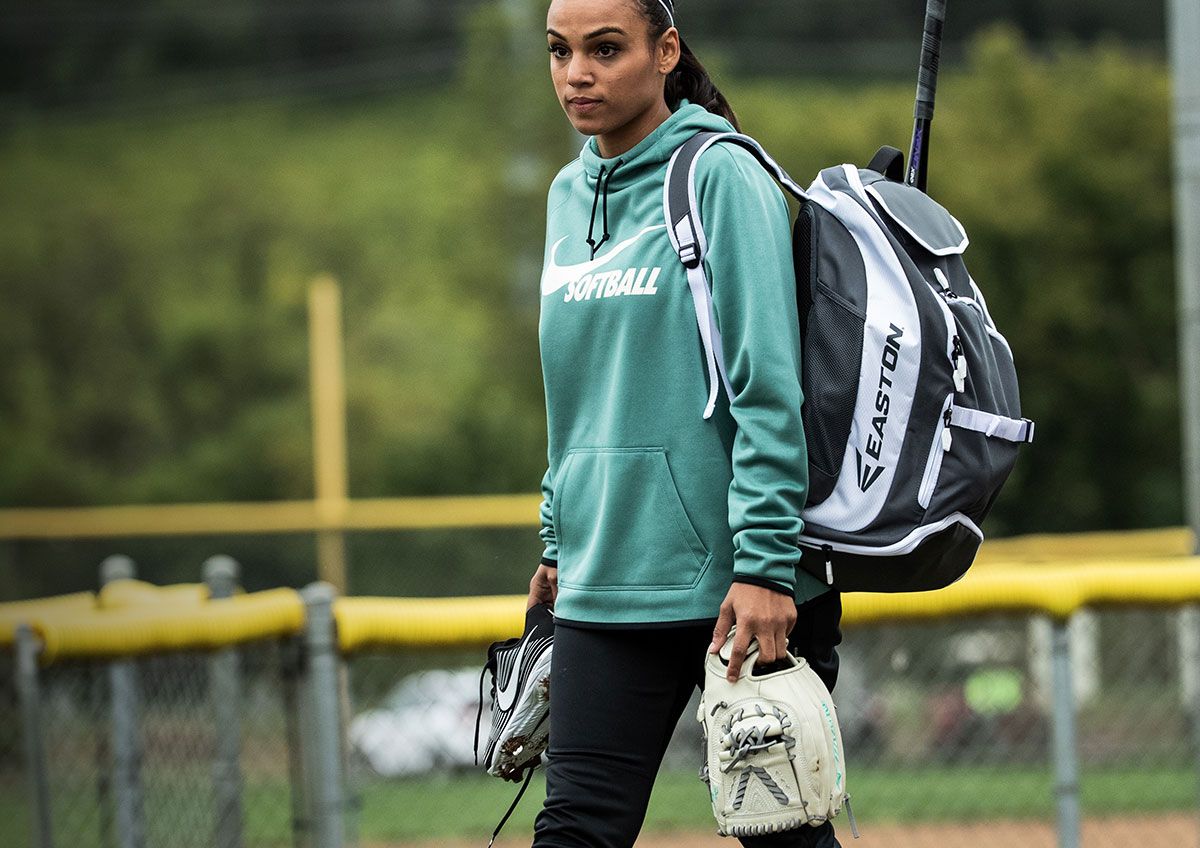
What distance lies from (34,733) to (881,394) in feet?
6.63

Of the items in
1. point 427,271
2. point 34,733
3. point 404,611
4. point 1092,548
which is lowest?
point 1092,548

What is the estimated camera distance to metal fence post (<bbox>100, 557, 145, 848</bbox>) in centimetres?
500

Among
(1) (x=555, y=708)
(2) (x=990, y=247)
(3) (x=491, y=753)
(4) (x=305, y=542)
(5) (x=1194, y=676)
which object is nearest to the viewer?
(1) (x=555, y=708)

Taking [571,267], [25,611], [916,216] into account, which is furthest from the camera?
[25,611]

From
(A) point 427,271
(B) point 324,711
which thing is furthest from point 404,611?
(A) point 427,271

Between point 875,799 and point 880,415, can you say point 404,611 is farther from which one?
point 875,799

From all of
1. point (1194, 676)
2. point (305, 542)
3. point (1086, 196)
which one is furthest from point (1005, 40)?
point (1194, 676)

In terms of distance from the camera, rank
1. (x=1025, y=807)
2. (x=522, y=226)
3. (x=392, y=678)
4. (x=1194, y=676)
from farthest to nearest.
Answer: (x=522, y=226), (x=392, y=678), (x=1025, y=807), (x=1194, y=676)

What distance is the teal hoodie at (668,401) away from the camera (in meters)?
2.79

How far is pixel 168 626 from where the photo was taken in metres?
4.08

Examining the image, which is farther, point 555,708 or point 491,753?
point 491,753

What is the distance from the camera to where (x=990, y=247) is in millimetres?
18766

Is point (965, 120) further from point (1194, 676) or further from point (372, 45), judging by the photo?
point (372, 45)

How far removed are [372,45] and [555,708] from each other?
2656 inches
